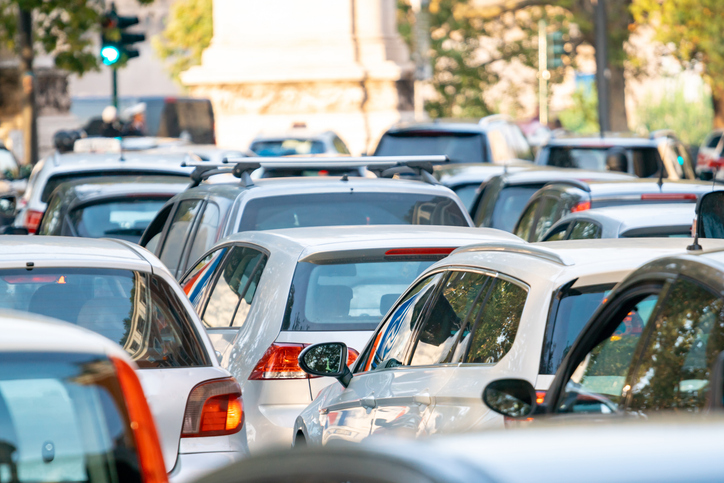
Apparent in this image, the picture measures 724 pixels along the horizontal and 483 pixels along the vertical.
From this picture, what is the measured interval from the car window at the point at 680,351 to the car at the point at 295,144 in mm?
16673

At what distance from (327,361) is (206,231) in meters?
2.95

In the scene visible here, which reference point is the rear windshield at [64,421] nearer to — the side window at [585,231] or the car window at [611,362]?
the car window at [611,362]

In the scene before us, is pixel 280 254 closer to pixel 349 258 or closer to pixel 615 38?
pixel 349 258

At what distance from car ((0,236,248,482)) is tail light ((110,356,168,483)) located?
55.9 inches

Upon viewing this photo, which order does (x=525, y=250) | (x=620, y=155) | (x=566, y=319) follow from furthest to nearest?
(x=620, y=155), (x=525, y=250), (x=566, y=319)

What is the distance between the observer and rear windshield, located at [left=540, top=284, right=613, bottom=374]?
11.7ft

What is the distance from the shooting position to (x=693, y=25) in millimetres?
32250

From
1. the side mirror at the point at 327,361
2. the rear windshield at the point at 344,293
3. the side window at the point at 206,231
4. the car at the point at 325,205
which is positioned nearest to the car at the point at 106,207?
the side window at the point at 206,231

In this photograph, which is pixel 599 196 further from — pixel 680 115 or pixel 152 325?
pixel 680 115

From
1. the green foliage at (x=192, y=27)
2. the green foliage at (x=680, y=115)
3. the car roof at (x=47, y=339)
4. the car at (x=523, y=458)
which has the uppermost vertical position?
the green foliage at (x=192, y=27)

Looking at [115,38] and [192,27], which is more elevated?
[192,27]

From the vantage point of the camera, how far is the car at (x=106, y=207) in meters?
9.92

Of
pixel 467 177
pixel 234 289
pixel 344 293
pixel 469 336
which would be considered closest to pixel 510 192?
pixel 467 177

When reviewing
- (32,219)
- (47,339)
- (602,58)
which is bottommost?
(32,219)
